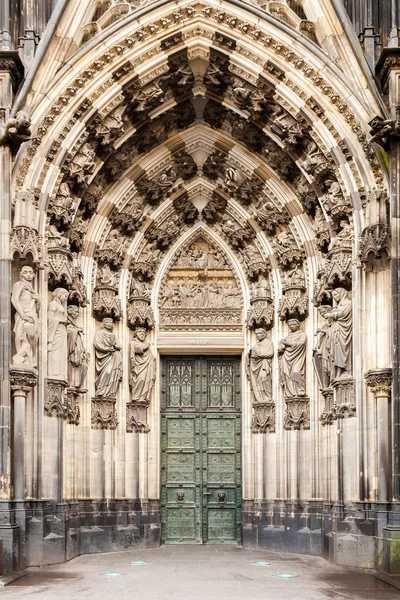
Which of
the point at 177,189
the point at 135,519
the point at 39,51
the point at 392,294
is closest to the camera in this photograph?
the point at 392,294

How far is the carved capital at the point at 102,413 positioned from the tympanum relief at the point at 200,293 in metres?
1.77

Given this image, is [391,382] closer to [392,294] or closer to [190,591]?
[392,294]

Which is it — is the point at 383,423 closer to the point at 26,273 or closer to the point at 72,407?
the point at 72,407

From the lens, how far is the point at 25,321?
40.6 ft

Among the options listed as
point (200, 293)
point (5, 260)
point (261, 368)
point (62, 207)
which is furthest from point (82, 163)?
point (261, 368)

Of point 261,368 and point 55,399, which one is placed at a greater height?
point 261,368

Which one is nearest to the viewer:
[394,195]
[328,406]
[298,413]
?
[394,195]

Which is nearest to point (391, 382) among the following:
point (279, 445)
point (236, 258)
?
point (279, 445)

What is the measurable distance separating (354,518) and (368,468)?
2.31 feet

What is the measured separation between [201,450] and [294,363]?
7.43 ft

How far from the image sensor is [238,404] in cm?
1582

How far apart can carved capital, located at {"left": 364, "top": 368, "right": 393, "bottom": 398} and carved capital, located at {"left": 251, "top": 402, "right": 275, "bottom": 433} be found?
291 centimetres

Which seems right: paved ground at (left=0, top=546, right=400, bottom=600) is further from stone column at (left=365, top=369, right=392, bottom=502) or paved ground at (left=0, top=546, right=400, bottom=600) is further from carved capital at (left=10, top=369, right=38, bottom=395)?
carved capital at (left=10, top=369, right=38, bottom=395)

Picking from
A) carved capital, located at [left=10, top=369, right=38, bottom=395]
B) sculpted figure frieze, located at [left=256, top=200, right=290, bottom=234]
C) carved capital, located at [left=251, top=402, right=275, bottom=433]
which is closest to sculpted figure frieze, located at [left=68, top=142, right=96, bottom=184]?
sculpted figure frieze, located at [left=256, top=200, right=290, bottom=234]
